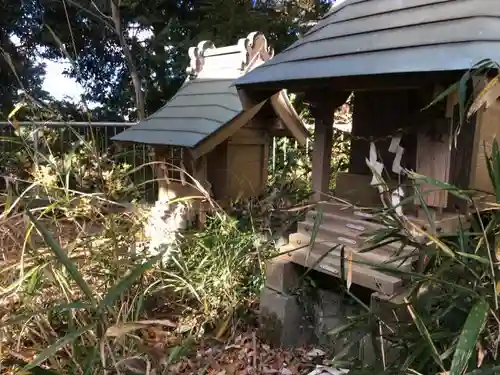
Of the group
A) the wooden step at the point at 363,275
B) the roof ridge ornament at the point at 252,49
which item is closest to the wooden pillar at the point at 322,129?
the wooden step at the point at 363,275

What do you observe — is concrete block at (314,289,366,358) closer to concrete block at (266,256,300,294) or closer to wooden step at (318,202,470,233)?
concrete block at (266,256,300,294)

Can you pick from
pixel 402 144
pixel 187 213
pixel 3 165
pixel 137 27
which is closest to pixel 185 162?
pixel 187 213

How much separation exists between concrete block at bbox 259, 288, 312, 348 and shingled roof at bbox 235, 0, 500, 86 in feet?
3.90

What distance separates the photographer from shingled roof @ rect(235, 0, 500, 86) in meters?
1.69

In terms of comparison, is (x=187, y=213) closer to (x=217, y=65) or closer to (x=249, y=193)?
(x=249, y=193)

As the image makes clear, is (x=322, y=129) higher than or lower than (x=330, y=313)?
higher

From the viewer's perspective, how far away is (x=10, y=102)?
7.76 metres

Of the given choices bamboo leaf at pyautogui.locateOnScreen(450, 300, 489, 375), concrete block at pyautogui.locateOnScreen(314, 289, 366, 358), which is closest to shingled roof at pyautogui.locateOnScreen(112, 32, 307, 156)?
concrete block at pyautogui.locateOnScreen(314, 289, 366, 358)

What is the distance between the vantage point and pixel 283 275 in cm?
252

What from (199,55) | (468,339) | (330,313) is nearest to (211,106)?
(199,55)

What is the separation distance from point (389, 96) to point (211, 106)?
151cm

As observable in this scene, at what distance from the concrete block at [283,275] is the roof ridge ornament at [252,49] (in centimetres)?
167

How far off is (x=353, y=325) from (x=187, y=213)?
1.97m

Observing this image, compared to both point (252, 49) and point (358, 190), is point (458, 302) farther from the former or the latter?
point (252, 49)
